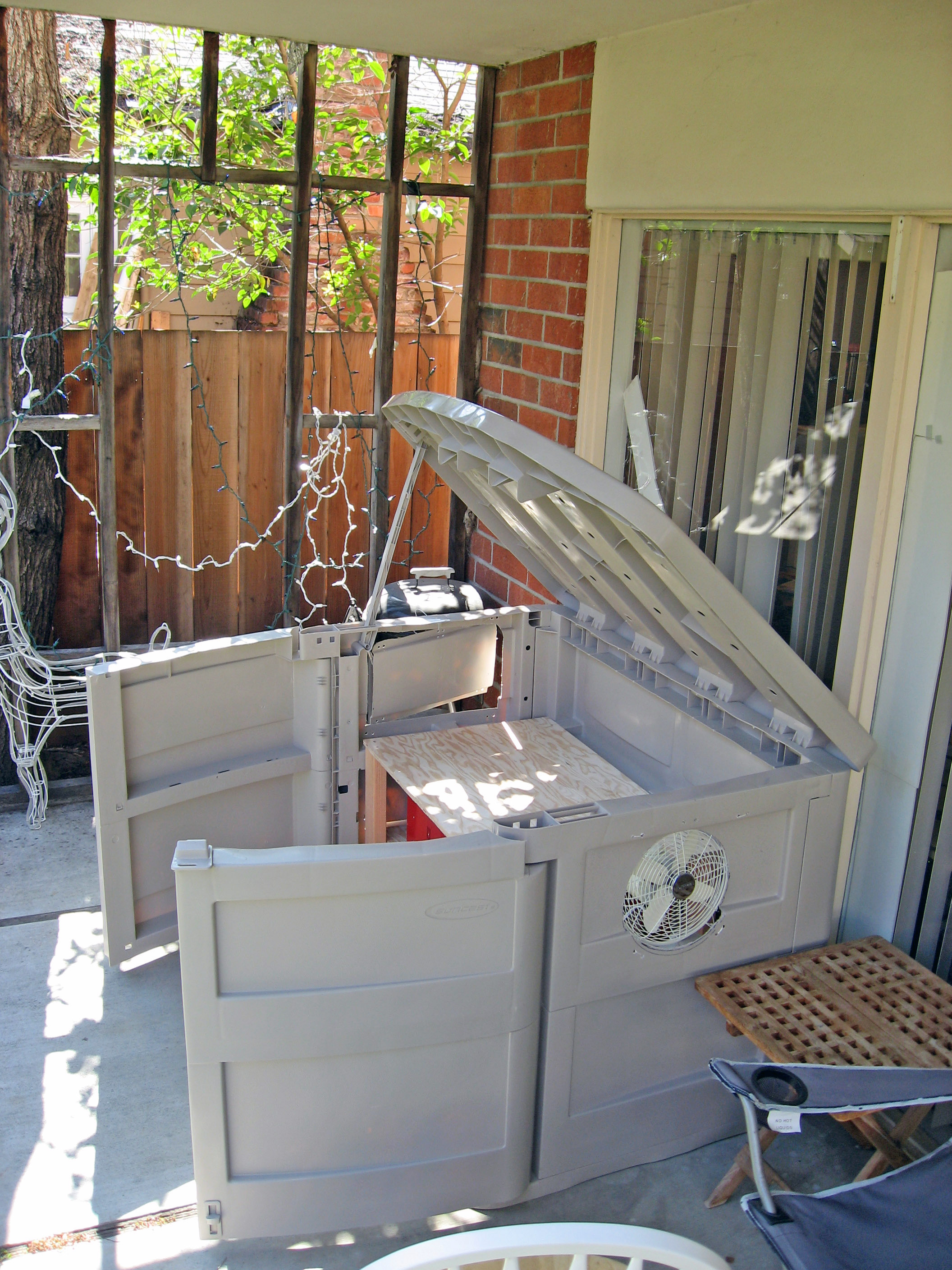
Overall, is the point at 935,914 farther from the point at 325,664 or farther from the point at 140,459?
the point at 140,459

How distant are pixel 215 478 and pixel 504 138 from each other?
2039 millimetres

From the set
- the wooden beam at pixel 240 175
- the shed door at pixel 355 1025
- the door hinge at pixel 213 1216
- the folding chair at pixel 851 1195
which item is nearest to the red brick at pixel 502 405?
the wooden beam at pixel 240 175

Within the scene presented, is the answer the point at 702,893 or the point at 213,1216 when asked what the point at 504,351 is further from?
the point at 213,1216

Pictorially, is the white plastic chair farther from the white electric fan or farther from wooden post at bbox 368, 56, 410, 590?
wooden post at bbox 368, 56, 410, 590

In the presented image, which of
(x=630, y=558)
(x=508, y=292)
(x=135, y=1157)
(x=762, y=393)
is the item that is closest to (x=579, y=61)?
(x=508, y=292)

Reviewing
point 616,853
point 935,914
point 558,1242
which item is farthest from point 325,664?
point 558,1242

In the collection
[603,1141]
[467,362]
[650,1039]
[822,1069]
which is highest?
[467,362]

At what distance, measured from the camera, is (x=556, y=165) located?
4684 mm

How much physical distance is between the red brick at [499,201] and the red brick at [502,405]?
82cm

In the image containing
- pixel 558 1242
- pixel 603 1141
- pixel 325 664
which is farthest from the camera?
pixel 325 664

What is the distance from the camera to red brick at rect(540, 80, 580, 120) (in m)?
4.51

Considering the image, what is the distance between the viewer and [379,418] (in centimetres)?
538

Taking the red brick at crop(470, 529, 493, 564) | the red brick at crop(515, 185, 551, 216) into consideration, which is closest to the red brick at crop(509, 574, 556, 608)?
the red brick at crop(470, 529, 493, 564)

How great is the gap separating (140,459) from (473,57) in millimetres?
2296
